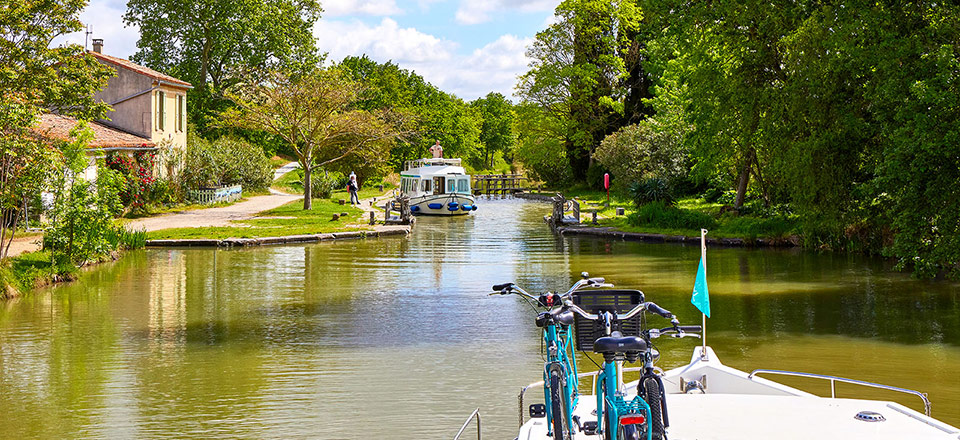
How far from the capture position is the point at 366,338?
14078 mm

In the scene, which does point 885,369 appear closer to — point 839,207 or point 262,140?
point 839,207

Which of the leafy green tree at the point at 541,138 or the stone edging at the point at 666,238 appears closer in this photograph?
the stone edging at the point at 666,238

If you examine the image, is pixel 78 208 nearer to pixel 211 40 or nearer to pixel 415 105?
pixel 211 40

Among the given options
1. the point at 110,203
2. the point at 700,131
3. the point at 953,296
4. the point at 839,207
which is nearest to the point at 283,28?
the point at 700,131

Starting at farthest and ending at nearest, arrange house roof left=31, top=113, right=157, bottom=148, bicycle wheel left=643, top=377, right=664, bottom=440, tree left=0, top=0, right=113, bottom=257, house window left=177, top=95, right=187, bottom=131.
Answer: house window left=177, top=95, right=187, bottom=131 → house roof left=31, top=113, right=157, bottom=148 → tree left=0, top=0, right=113, bottom=257 → bicycle wheel left=643, top=377, right=664, bottom=440

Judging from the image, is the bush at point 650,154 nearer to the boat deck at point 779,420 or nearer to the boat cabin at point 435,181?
the boat cabin at point 435,181

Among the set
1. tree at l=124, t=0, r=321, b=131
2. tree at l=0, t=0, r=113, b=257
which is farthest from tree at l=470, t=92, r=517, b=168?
tree at l=0, t=0, r=113, b=257

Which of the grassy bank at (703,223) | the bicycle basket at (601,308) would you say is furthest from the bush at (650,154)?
the bicycle basket at (601,308)

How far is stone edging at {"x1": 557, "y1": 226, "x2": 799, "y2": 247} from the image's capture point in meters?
27.7

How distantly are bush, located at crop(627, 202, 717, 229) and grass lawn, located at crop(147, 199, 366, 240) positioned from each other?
30.9 ft

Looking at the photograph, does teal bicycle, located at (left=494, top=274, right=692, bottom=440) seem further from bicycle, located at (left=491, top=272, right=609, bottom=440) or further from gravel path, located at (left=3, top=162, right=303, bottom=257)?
gravel path, located at (left=3, top=162, right=303, bottom=257)

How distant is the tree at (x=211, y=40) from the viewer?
54.5 metres

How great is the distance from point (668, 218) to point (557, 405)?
2543 centimetres

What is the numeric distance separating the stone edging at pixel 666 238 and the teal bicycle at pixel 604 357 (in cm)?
2140
